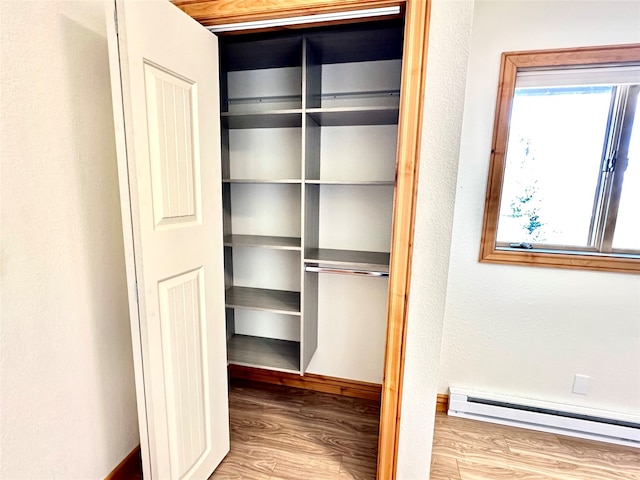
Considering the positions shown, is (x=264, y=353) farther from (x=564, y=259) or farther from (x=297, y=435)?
(x=564, y=259)

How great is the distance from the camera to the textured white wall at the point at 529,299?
1524 mm

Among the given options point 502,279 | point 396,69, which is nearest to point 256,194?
point 396,69

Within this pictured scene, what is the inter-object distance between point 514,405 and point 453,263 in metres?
0.87

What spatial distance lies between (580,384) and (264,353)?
1752mm

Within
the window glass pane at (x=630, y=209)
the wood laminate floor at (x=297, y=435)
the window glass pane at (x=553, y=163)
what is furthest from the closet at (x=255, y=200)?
the window glass pane at (x=630, y=209)

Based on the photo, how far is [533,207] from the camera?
1747mm

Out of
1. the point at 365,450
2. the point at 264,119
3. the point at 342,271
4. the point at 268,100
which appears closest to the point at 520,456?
the point at 365,450

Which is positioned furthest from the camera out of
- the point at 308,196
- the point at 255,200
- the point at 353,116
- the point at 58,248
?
the point at 255,200

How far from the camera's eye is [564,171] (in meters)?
1.69

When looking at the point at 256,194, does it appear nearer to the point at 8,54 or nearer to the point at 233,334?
the point at 233,334

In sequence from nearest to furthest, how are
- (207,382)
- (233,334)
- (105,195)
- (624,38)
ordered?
(105,195), (207,382), (624,38), (233,334)

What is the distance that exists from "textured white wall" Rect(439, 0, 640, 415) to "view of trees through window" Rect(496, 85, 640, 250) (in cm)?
19

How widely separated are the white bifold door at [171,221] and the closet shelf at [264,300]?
1.16 ft

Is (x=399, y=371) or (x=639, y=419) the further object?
(x=639, y=419)
